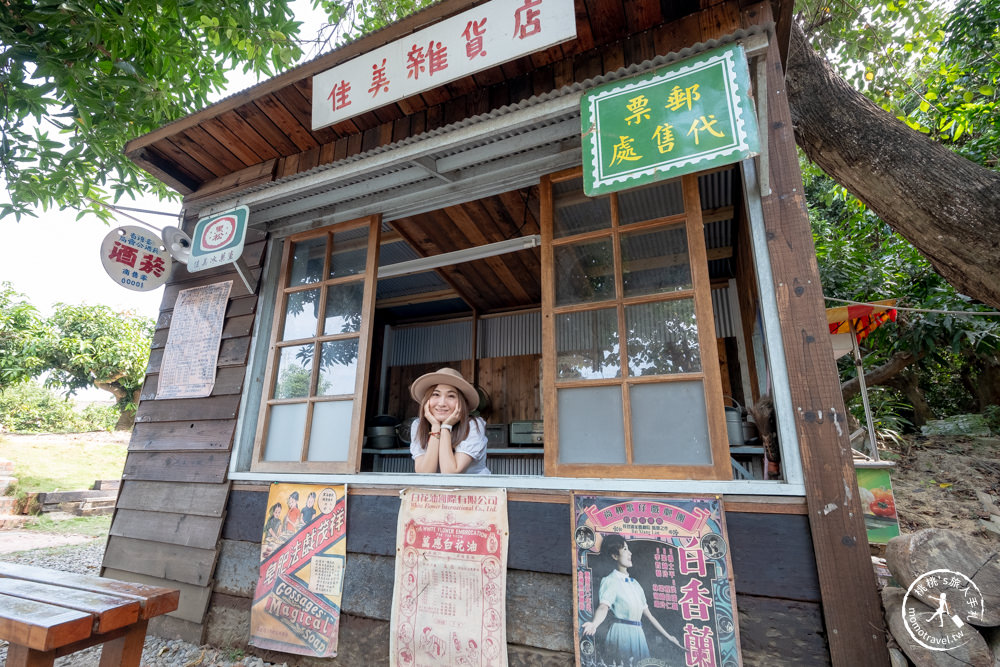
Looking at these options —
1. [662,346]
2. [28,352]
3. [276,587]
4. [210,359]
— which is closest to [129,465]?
[210,359]

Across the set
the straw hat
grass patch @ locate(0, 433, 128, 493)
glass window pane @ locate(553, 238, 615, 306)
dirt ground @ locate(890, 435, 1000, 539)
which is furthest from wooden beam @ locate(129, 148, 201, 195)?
grass patch @ locate(0, 433, 128, 493)

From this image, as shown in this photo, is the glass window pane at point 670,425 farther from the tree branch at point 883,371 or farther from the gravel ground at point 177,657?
the tree branch at point 883,371

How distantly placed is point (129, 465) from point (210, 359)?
94cm

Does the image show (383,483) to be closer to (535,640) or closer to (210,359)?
(535,640)

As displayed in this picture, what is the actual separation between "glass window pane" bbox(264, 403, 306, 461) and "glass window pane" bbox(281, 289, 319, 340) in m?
0.45

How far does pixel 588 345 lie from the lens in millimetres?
2111

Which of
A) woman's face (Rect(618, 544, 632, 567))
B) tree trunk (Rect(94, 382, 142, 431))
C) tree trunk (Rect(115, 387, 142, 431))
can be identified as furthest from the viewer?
tree trunk (Rect(115, 387, 142, 431))

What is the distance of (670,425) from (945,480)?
5.28m

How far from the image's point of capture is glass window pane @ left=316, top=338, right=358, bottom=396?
2.68 meters

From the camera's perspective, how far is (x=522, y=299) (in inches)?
187

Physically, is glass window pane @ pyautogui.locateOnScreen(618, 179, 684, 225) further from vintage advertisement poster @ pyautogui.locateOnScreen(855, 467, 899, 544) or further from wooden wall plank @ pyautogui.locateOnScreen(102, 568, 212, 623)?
wooden wall plank @ pyautogui.locateOnScreen(102, 568, 212, 623)

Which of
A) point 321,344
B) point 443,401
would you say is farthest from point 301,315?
point 443,401

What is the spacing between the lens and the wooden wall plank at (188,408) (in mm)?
2914

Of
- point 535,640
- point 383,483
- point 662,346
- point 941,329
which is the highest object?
point 941,329
